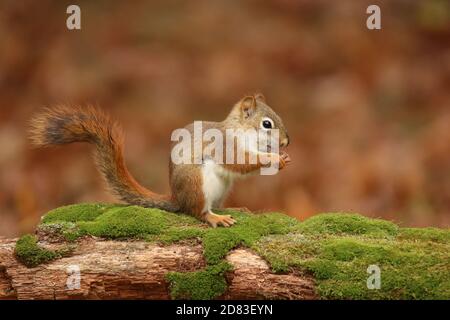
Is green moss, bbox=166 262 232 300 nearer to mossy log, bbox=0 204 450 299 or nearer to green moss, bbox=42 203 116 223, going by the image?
mossy log, bbox=0 204 450 299

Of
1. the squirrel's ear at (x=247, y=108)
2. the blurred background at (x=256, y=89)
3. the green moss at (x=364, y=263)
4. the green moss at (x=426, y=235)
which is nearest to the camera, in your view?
the green moss at (x=364, y=263)

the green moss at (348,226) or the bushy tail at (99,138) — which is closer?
the green moss at (348,226)

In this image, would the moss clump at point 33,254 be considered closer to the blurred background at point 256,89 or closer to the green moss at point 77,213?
the green moss at point 77,213

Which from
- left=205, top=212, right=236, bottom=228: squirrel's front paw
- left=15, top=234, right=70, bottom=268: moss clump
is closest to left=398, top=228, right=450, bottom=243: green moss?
left=205, top=212, right=236, bottom=228: squirrel's front paw

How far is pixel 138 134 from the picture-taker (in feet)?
32.0

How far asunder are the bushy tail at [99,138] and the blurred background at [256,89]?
2.57m

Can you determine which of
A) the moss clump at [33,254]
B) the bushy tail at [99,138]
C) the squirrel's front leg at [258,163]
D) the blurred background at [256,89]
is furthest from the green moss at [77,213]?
the blurred background at [256,89]

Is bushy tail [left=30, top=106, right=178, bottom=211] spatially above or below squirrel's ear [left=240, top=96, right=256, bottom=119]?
below

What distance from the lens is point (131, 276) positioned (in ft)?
14.5

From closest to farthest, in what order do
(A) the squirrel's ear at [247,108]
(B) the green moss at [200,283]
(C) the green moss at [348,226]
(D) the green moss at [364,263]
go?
(D) the green moss at [364,263]
(B) the green moss at [200,283]
(C) the green moss at [348,226]
(A) the squirrel's ear at [247,108]

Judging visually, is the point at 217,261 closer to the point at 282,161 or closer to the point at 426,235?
the point at 282,161

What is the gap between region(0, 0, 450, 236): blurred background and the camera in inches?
334

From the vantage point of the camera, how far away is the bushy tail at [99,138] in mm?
5137

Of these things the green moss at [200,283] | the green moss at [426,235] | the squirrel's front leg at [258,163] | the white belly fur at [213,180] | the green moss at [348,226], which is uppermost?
the squirrel's front leg at [258,163]
